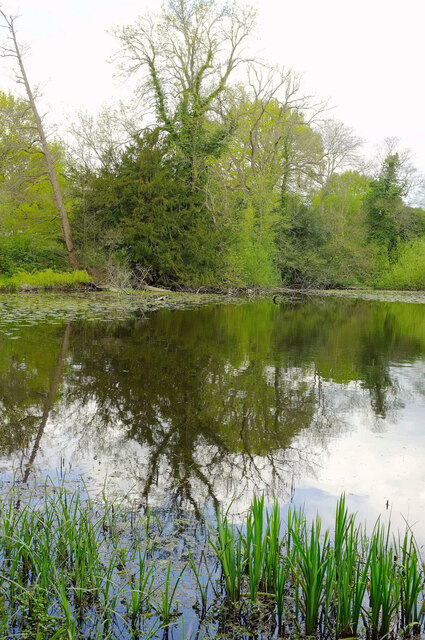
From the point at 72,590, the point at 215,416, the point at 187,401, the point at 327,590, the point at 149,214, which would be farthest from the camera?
the point at 149,214

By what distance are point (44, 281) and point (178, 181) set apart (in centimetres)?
850

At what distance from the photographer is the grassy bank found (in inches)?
910

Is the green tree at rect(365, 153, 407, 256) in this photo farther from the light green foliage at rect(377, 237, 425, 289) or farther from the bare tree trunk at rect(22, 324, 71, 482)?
the bare tree trunk at rect(22, 324, 71, 482)

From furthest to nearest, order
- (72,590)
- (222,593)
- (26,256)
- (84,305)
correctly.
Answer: (26,256) → (84,305) → (222,593) → (72,590)

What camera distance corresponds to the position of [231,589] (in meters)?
2.92

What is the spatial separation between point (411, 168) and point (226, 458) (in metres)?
42.2

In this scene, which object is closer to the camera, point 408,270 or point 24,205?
point 24,205

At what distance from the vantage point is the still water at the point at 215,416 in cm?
466

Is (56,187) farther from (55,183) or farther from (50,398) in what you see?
(50,398)

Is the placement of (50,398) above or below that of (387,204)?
below

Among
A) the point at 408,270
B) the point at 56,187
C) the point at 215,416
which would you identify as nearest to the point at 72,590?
the point at 215,416

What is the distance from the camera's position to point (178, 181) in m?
26.6

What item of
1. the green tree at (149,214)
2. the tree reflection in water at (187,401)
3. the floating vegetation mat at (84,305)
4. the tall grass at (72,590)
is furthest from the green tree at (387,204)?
the tall grass at (72,590)

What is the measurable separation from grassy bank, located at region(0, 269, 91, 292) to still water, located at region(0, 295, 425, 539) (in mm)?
9718
